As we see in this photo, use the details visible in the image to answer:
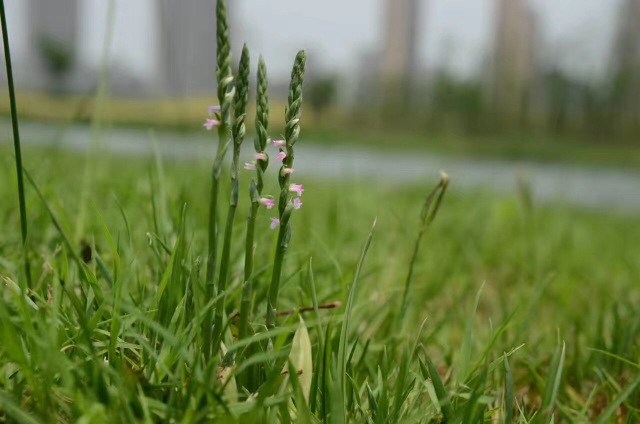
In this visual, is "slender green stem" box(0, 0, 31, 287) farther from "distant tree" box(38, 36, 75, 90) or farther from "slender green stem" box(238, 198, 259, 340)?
"distant tree" box(38, 36, 75, 90)

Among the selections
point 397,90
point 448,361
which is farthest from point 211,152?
point 397,90

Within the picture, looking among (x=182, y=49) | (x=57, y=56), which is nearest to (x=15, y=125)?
(x=182, y=49)

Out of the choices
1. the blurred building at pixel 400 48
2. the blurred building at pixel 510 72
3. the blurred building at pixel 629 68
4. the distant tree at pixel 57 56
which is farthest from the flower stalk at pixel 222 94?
the distant tree at pixel 57 56

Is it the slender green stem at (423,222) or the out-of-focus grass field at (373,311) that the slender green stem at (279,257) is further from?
the slender green stem at (423,222)

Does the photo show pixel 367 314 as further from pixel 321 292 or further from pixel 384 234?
pixel 384 234

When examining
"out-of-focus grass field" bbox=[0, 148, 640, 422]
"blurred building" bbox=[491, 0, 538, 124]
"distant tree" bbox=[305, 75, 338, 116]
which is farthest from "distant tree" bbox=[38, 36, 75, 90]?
"out-of-focus grass field" bbox=[0, 148, 640, 422]

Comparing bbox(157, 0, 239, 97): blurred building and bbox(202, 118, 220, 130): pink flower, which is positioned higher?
bbox(157, 0, 239, 97): blurred building

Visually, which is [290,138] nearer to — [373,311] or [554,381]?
[554,381]
